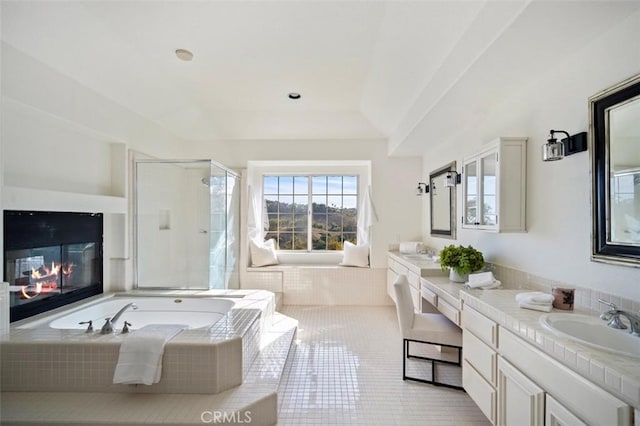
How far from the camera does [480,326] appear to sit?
1.75 m

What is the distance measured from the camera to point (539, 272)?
2.02 meters

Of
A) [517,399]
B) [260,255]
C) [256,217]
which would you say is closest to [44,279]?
[260,255]

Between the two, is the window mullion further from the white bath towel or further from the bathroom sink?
the bathroom sink

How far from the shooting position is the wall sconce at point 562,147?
1.64 meters

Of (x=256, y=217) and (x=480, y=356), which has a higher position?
(x=256, y=217)

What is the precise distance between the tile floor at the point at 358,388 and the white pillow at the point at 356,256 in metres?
1.21

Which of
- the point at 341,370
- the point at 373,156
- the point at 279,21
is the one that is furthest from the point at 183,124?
the point at 341,370

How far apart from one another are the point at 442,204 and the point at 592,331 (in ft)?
7.92

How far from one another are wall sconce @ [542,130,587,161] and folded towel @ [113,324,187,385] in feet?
8.62

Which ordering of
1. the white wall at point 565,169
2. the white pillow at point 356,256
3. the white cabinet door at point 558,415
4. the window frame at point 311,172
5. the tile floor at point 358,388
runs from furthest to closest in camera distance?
1. the window frame at point 311,172
2. the white pillow at point 356,256
3. the tile floor at point 358,388
4. the white wall at point 565,169
5. the white cabinet door at point 558,415

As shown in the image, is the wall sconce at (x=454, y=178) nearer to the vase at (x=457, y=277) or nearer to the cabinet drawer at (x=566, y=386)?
the vase at (x=457, y=277)

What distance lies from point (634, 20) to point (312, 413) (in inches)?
112

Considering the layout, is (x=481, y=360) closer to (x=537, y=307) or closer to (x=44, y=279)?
(x=537, y=307)

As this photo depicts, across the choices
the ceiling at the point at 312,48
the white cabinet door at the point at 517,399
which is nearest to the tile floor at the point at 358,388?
the white cabinet door at the point at 517,399
